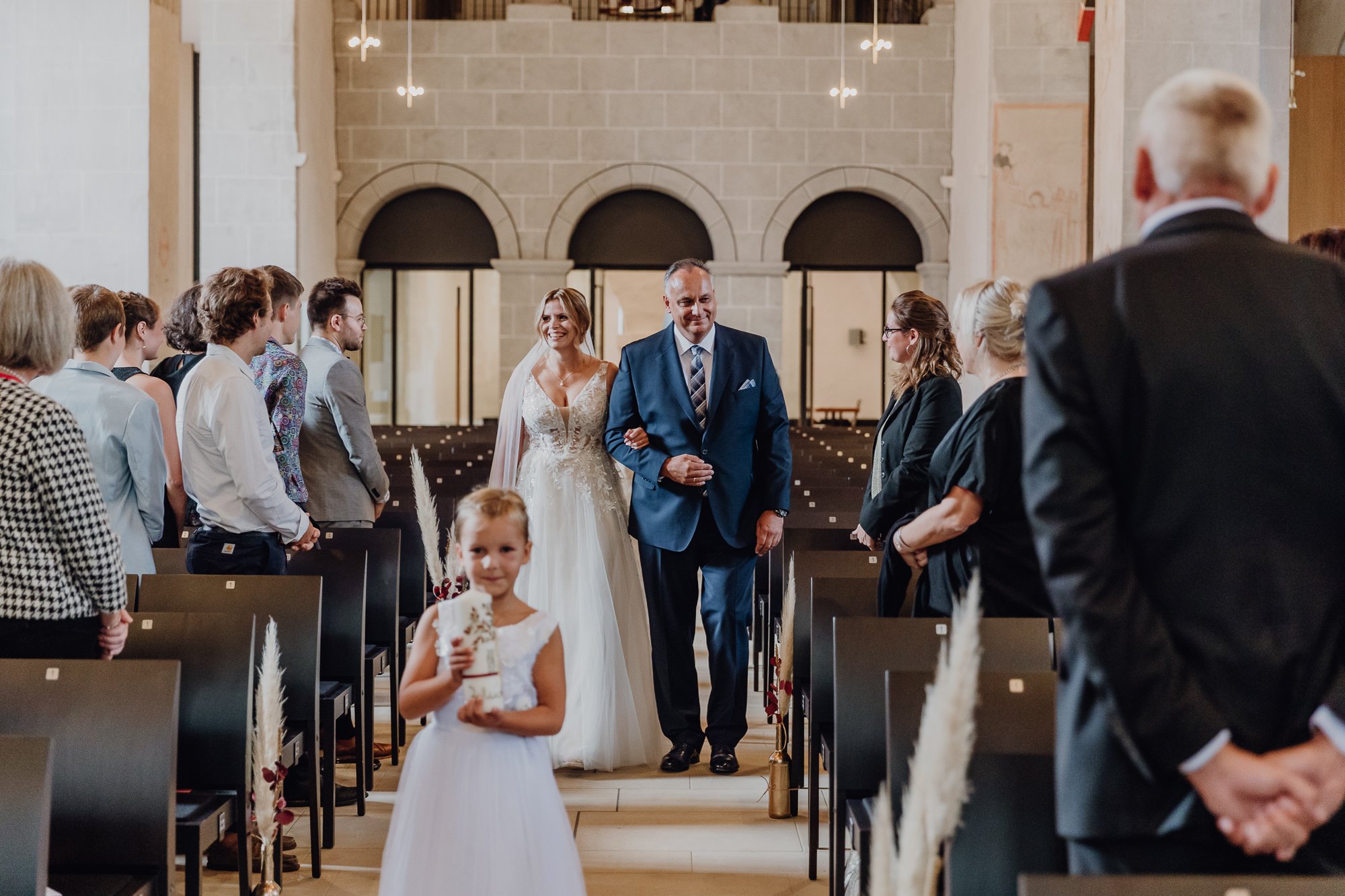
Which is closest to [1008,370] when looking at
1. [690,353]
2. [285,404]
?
[690,353]

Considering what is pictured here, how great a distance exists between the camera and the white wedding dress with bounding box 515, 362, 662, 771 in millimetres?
4730

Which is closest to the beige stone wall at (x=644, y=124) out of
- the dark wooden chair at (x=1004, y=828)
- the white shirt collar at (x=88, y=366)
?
the white shirt collar at (x=88, y=366)

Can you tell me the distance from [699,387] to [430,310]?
1187 cm

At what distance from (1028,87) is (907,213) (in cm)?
430

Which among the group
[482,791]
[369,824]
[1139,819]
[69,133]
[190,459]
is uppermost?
[69,133]

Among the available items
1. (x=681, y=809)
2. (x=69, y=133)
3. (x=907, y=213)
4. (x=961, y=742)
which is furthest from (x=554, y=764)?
(x=907, y=213)

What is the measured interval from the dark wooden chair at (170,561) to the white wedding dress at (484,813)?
193 cm

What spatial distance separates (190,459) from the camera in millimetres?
3838

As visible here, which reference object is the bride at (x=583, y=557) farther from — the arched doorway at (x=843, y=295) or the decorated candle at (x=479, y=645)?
the arched doorway at (x=843, y=295)

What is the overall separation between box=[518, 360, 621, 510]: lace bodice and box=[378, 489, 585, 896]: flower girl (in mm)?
2241

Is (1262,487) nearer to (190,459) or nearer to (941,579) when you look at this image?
(941,579)

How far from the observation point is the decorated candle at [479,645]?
231cm

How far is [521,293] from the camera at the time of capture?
1542cm

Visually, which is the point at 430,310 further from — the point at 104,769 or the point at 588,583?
the point at 104,769
